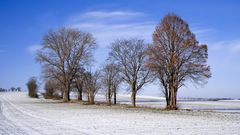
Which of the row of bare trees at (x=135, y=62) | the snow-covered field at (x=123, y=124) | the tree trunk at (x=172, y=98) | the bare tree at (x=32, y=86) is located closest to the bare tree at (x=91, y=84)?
the row of bare trees at (x=135, y=62)

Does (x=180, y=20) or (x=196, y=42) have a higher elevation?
(x=180, y=20)

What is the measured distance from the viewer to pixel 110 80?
58750 millimetres

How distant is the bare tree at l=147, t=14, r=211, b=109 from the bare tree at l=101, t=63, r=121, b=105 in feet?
55.6

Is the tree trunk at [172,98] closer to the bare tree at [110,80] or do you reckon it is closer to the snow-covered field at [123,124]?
the snow-covered field at [123,124]

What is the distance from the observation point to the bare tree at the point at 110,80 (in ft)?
185

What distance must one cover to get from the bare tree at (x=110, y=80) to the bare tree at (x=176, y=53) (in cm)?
1695

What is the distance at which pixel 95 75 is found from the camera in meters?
64.4

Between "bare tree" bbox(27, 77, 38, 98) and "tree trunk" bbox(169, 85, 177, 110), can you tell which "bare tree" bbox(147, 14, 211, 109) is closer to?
"tree trunk" bbox(169, 85, 177, 110)

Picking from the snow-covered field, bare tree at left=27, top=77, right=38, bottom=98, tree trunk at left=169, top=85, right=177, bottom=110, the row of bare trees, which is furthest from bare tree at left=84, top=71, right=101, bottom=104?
bare tree at left=27, top=77, right=38, bottom=98

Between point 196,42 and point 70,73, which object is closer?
point 196,42

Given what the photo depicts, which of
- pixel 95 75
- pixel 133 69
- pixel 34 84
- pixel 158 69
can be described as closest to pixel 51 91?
pixel 34 84

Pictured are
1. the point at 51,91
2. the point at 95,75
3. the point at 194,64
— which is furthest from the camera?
the point at 51,91

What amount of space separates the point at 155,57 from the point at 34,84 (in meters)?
102

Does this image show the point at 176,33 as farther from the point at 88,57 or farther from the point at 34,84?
the point at 34,84
